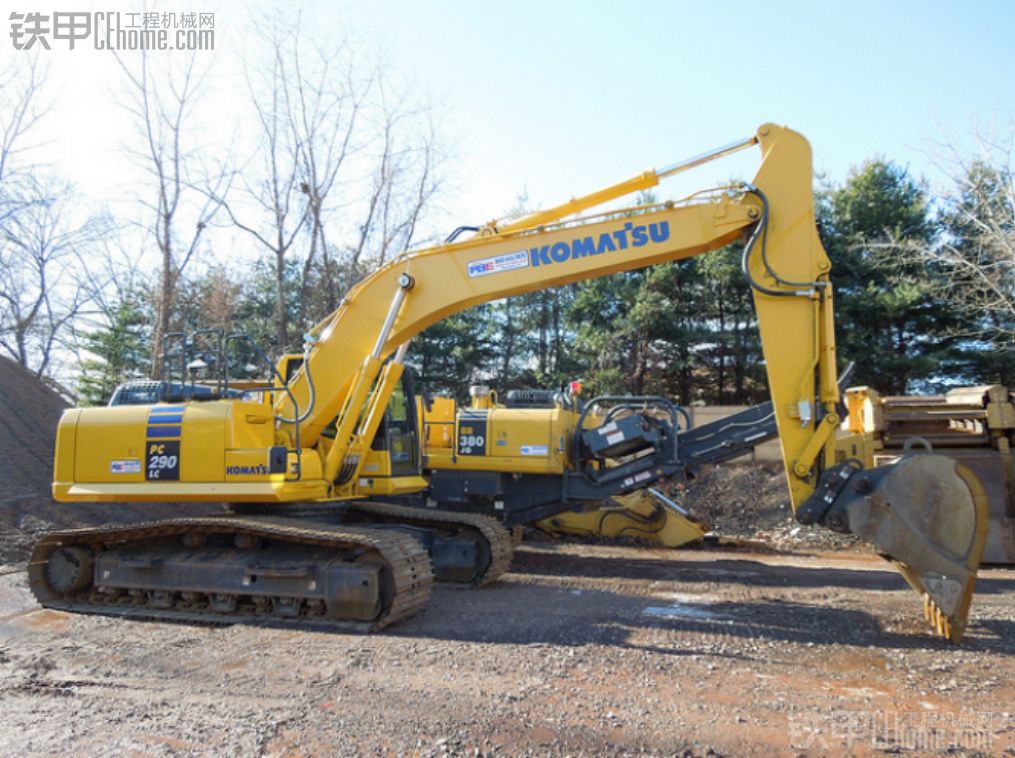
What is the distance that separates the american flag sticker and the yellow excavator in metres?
0.01

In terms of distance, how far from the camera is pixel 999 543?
11.1 meters

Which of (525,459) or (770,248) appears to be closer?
(770,248)

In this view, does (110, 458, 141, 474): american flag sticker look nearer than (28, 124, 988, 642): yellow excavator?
No

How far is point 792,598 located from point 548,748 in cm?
487

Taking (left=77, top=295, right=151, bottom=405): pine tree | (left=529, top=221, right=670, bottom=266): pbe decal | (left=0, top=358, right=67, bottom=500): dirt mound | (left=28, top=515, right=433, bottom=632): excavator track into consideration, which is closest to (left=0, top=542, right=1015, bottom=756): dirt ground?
(left=28, top=515, right=433, bottom=632): excavator track

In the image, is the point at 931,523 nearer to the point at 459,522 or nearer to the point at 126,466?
the point at 459,522

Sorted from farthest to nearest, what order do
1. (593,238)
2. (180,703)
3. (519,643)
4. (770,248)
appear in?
(593,238) → (770,248) → (519,643) → (180,703)

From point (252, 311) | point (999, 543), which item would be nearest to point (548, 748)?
point (999, 543)

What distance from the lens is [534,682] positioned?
4898mm

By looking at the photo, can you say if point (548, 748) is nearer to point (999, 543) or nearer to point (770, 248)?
point (770, 248)

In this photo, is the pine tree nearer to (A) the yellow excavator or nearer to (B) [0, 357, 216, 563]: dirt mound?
(B) [0, 357, 216, 563]: dirt mound

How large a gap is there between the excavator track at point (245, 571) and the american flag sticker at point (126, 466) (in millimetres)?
541

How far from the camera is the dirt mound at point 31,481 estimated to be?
10.7 m

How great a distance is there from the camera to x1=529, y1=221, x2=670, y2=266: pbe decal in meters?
7.30
